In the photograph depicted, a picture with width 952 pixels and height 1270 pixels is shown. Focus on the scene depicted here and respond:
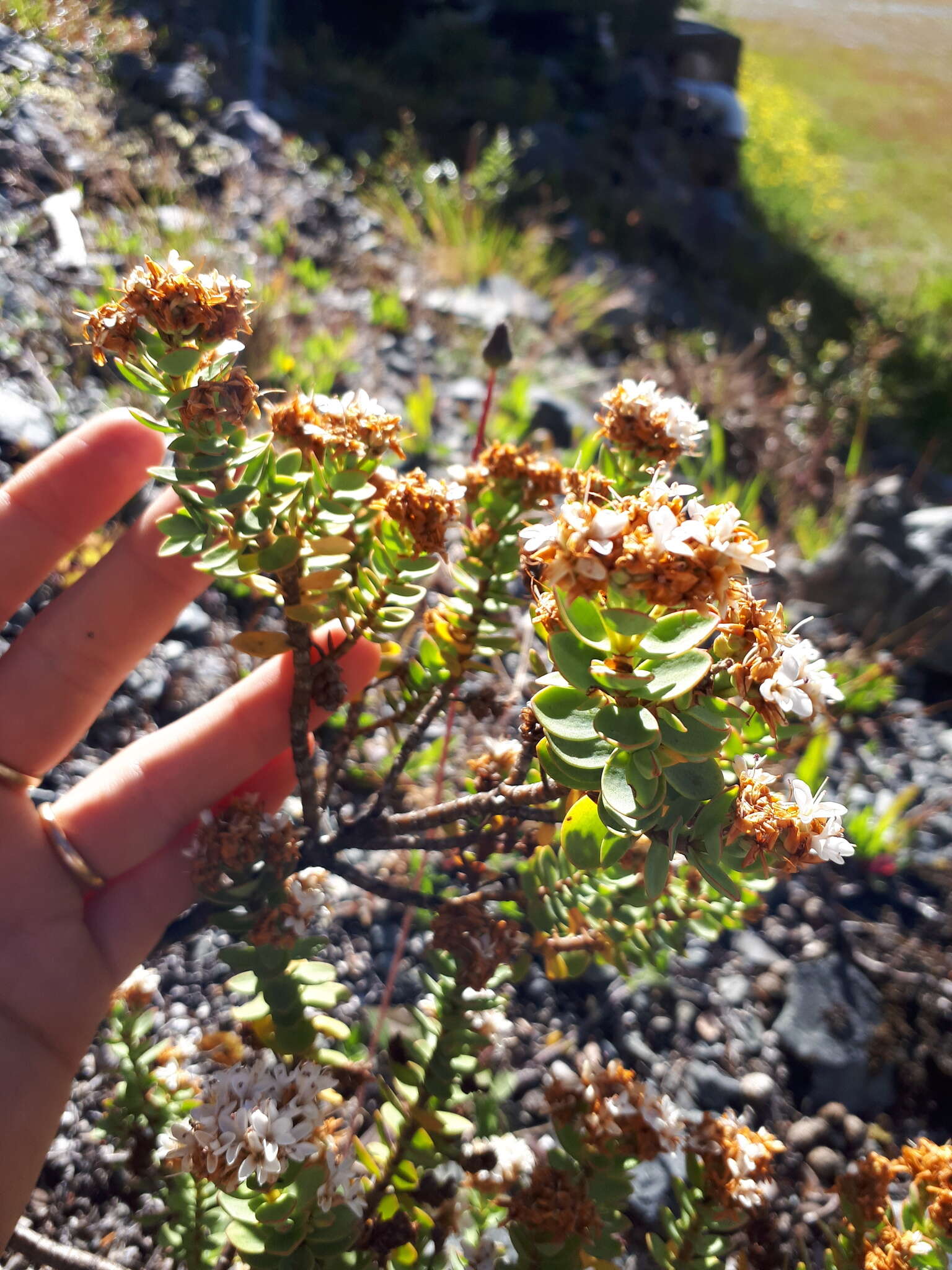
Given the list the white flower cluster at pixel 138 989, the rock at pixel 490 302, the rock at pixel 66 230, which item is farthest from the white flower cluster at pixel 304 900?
the rock at pixel 490 302

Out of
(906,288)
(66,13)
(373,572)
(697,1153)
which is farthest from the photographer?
(906,288)

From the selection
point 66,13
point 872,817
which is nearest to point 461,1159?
point 872,817

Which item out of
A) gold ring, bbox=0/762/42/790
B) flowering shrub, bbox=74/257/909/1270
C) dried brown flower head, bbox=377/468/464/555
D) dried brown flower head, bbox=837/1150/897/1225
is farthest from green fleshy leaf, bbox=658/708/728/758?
gold ring, bbox=0/762/42/790

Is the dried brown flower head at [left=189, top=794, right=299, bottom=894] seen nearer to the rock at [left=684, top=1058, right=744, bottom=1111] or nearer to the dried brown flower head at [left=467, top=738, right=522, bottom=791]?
the dried brown flower head at [left=467, top=738, right=522, bottom=791]

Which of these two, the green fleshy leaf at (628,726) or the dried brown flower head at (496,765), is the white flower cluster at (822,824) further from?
the dried brown flower head at (496,765)

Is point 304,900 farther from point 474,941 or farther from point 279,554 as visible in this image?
point 279,554

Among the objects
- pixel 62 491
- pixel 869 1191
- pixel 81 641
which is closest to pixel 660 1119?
pixel 869 1191

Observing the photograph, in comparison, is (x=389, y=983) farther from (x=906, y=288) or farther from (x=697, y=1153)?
(x=906, y=288)
